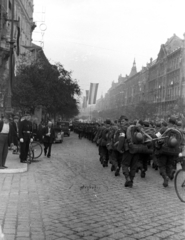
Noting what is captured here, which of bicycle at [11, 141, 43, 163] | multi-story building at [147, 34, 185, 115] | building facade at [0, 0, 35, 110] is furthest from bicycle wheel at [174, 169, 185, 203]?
multi-story building at [147, 34, 185, 115]

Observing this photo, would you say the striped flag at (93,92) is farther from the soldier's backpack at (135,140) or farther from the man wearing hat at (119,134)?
the soldier's backpack at (135,140)

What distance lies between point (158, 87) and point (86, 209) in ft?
185

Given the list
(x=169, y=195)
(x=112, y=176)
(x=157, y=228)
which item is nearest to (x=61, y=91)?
(x=112, y=176)

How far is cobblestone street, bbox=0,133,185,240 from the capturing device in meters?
4.54

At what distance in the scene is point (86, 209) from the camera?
5.75 metres

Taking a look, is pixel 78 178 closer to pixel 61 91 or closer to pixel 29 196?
pixel 29 196

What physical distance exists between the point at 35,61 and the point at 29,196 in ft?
86.1

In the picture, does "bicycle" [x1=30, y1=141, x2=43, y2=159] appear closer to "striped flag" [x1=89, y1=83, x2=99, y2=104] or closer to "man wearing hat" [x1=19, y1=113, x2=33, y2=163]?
"man wearing hat" [x1=19, y1=113, x2=33, y2=163]

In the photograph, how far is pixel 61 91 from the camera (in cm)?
3142

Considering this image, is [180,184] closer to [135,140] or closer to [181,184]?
[181,184]

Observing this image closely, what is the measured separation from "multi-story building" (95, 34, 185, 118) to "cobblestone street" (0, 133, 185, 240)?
3681 cm

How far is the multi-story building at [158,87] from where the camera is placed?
50.6m

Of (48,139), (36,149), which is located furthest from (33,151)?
(48,139)

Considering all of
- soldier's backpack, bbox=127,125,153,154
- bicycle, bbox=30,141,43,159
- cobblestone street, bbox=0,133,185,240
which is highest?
soldier's backpack, bbox=127,125,153,154
